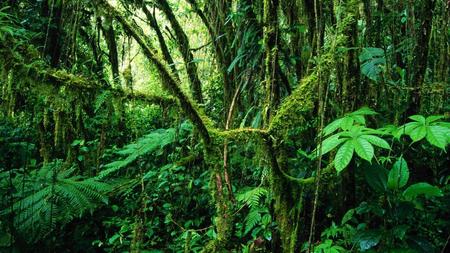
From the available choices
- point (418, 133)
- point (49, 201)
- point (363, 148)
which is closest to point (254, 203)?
point (363, 148)

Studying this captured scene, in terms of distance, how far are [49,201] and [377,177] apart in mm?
2244

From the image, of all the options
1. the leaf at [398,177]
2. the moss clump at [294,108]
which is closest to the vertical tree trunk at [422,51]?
the leaf at [398,177]

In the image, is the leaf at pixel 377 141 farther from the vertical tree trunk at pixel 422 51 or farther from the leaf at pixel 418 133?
the vertical tree trunk at pixel 422 51

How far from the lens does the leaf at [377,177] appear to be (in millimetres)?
1635

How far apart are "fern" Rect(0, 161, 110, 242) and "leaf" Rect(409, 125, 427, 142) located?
2180 millimetres

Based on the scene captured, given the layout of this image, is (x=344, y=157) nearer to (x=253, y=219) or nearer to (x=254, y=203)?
(x=254, y=203)

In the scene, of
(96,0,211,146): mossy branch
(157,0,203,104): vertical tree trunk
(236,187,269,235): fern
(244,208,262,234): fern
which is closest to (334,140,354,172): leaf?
(96,0,211,146): mossy branch

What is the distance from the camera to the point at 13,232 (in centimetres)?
248

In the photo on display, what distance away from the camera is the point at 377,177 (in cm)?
165

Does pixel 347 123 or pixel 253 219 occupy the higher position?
pixel 347 123

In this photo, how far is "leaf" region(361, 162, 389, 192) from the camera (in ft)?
5.36

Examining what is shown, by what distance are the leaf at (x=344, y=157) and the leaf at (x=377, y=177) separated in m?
0.28

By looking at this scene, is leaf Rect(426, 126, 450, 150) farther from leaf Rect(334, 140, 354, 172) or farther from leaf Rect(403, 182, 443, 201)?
leaf Rect(334, 140, 354, 172)

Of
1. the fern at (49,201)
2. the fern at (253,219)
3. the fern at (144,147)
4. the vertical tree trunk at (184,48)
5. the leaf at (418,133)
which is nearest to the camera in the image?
the leaf at (418,133)
